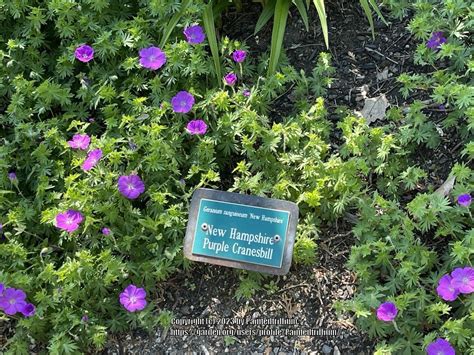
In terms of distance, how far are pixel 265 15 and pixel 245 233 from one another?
1.25 metres

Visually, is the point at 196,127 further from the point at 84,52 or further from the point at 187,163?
the point at 84,52

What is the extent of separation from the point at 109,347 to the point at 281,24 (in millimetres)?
1676

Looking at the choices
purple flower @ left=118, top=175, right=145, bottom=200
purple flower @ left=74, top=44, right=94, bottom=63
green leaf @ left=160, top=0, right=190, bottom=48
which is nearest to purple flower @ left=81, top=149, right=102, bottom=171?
purple flower @ left=118, top=175, right=145, bottom=200

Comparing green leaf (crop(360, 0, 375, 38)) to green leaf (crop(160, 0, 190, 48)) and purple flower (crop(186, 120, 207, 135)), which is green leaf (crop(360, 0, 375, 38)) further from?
purple flower (crop(186, 120, 207, 135))

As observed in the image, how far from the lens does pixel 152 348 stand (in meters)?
2.54

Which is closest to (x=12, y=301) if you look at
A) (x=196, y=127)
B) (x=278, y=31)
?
(x=196, y=127)

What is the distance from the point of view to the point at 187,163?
2.80 m

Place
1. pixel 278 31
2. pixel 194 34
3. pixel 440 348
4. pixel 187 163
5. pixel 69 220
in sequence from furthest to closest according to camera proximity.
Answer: pixel 278 31 < pixel 194 34 < pixel 187 163 < pixel 69 220 < pixel 440 348

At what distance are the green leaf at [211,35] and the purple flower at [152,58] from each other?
0.24 metres

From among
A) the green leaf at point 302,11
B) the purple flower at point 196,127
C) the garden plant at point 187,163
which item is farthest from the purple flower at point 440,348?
the green leaf at point 302,11

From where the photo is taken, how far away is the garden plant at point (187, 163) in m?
2.45

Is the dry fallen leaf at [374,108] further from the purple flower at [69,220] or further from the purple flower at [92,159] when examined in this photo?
the purple flower at [69,220]

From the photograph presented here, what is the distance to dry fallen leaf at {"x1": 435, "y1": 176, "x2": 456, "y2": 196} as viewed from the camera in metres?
2.63

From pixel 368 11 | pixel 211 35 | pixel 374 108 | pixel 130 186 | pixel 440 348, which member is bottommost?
pixel 440 348
